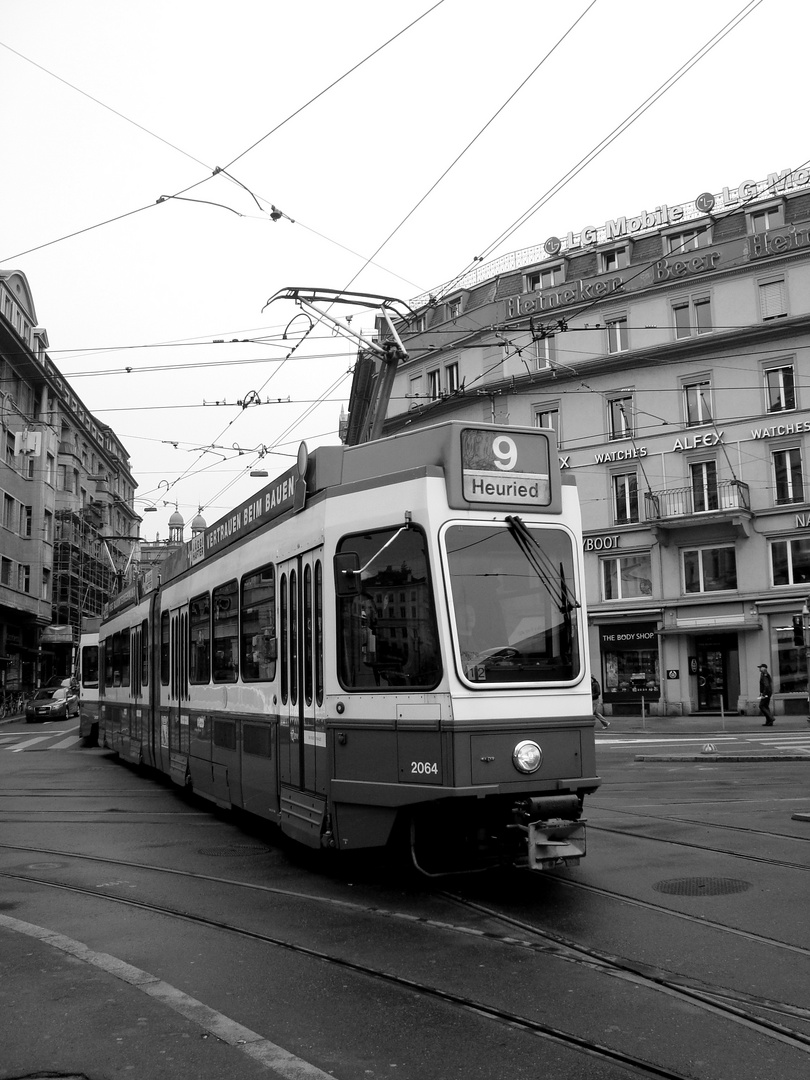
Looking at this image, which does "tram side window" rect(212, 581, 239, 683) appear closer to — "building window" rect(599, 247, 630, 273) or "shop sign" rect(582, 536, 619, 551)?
"shop sign" rect(582, 536, 619, 551)

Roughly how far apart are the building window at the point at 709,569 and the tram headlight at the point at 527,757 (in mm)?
28812

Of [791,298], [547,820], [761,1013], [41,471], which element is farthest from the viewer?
[41,471]

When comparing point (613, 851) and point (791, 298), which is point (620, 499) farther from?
point (613, 851)

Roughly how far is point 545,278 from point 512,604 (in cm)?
3464

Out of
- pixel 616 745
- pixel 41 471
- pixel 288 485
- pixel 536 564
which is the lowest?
pixel 616 745

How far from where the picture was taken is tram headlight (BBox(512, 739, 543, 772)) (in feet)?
23.2

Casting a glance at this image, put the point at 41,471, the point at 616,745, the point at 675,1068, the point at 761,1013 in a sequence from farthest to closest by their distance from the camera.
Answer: the point at 41,471
the point at 616,745
the point at 761,1013
the point at 675,1068

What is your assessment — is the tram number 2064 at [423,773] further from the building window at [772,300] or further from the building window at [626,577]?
the building window at [772,300]

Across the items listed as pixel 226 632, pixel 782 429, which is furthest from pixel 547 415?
pixel 226 632

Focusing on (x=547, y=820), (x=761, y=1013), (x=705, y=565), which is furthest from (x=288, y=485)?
(x=705, y=565)

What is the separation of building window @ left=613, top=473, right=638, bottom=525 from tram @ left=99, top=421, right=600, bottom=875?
29.1 metres

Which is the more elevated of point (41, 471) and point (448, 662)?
Result: point (41, 471)

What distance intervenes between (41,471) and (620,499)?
3357 cm

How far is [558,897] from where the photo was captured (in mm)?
7277
